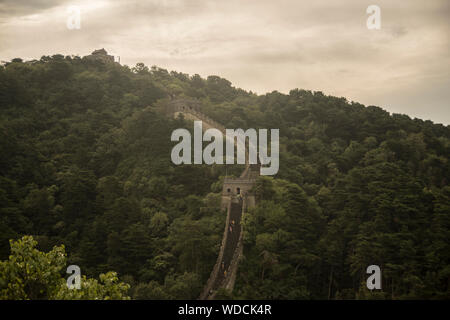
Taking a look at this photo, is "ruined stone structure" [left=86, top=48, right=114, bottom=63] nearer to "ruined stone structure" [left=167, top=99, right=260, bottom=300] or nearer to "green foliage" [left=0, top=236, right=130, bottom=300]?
"ruined stone structure" [left=167, top=99, right=260, bottom=300]

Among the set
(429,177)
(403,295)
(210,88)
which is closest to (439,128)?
(429,177)

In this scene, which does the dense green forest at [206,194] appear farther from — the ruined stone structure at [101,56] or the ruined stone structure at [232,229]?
the ruined stone structure at [101,56]

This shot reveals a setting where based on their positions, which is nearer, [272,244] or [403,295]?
[403,295]

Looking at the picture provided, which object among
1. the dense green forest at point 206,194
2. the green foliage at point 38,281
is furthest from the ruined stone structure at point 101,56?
the green foliage at point 38,281

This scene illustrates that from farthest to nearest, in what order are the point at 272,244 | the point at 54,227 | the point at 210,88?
1. the point at 210,88
2. the point at 54,227
3. the point at 272,244

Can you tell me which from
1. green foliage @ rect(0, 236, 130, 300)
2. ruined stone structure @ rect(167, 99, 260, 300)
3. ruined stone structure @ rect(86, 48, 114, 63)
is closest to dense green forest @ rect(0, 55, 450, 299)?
green foliage @ rect(0, 236, 130, 300)

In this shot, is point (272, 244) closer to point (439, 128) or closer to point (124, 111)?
point (124, 111)

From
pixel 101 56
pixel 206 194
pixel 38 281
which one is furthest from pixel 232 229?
pixel 101 56
